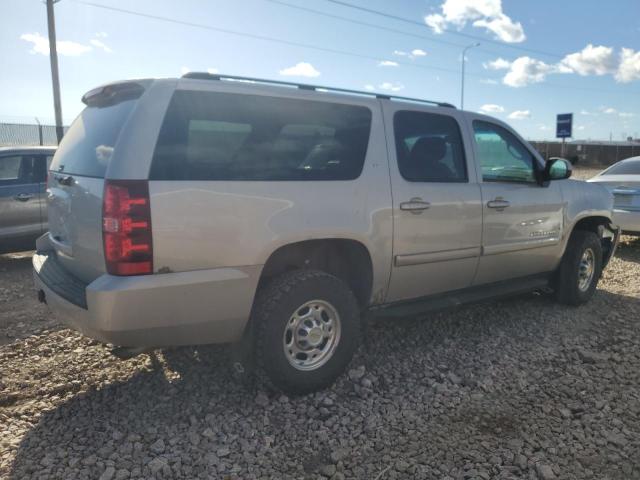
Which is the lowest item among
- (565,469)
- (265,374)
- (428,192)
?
(565,469)

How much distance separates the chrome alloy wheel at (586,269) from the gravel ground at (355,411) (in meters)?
0.86

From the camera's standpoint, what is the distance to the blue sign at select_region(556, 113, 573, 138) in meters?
17.8

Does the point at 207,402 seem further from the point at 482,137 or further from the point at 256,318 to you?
the point at 482,137

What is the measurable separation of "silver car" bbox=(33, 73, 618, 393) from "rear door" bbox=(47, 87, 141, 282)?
0.02 meters

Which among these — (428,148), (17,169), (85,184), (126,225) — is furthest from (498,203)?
(17,169)

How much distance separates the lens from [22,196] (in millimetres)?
7176

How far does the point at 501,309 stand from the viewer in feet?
17.6

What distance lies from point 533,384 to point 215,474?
89.0 inches

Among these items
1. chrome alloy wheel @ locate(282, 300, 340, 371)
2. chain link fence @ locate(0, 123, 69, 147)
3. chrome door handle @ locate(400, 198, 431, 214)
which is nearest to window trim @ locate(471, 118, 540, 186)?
chrome door handle @ locate(400, 198, 431, 214)

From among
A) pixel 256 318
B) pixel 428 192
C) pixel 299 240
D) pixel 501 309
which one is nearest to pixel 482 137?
pixel 428 192

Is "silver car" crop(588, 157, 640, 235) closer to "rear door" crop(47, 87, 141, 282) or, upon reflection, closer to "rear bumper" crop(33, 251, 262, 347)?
"rear bumper" crop(33, 251, 262, 347)

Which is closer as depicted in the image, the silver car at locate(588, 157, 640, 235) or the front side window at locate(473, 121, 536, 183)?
the front side window at locate(473, 121, 536, 183)

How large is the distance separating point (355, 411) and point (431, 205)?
61.0 inches

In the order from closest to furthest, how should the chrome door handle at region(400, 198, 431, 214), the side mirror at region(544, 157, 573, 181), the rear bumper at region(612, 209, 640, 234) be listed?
the chrome door handle at region(400, 198, 431, 214) < the side mirror at region(544, 157, 573, 181) < the rear bumper at region(612, 209, 640, 234)
